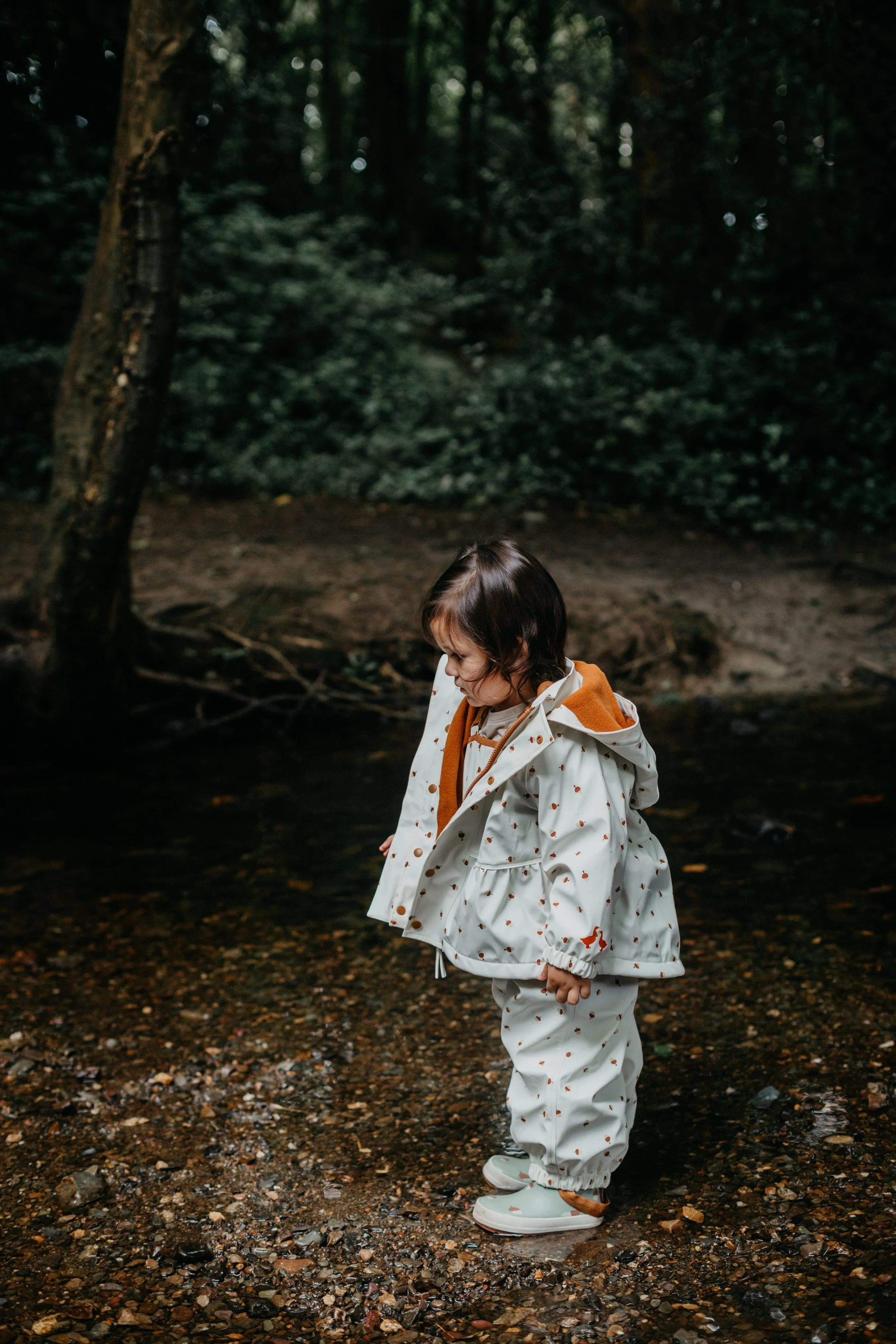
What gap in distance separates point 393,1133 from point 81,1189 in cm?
76

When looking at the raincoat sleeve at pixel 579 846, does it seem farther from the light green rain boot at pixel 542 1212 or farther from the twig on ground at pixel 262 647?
the twig on ground at pixel 262 647

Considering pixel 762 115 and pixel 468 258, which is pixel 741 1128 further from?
pixel 468 258

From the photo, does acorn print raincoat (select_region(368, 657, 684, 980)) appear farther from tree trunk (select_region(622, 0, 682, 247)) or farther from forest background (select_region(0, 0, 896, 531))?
tree trunk (select_region(622, 0, 682, 247))

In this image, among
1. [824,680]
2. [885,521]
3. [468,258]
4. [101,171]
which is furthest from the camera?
[468,258]

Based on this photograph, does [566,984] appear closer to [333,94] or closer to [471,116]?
[333,94]

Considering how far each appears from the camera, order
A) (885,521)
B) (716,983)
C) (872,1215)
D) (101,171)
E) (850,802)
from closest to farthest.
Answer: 1. (872,1215)
2. (716,983)
3. (850,802)
4. (885,521)
5. (101,171)

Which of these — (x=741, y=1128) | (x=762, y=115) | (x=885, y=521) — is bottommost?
(x=741, y=1128)

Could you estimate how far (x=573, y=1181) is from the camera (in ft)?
7.59

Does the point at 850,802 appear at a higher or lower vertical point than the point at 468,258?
lower

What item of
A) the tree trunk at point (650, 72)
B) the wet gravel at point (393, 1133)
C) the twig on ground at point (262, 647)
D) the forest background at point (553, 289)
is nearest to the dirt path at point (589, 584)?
the twig on ground at point (262, 647)

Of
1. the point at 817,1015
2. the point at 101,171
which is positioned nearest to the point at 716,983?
the point at 817,1015

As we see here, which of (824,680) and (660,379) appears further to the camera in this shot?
(660,379)

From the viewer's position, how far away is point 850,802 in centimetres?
504

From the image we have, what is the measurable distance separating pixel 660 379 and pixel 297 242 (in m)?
4.48
